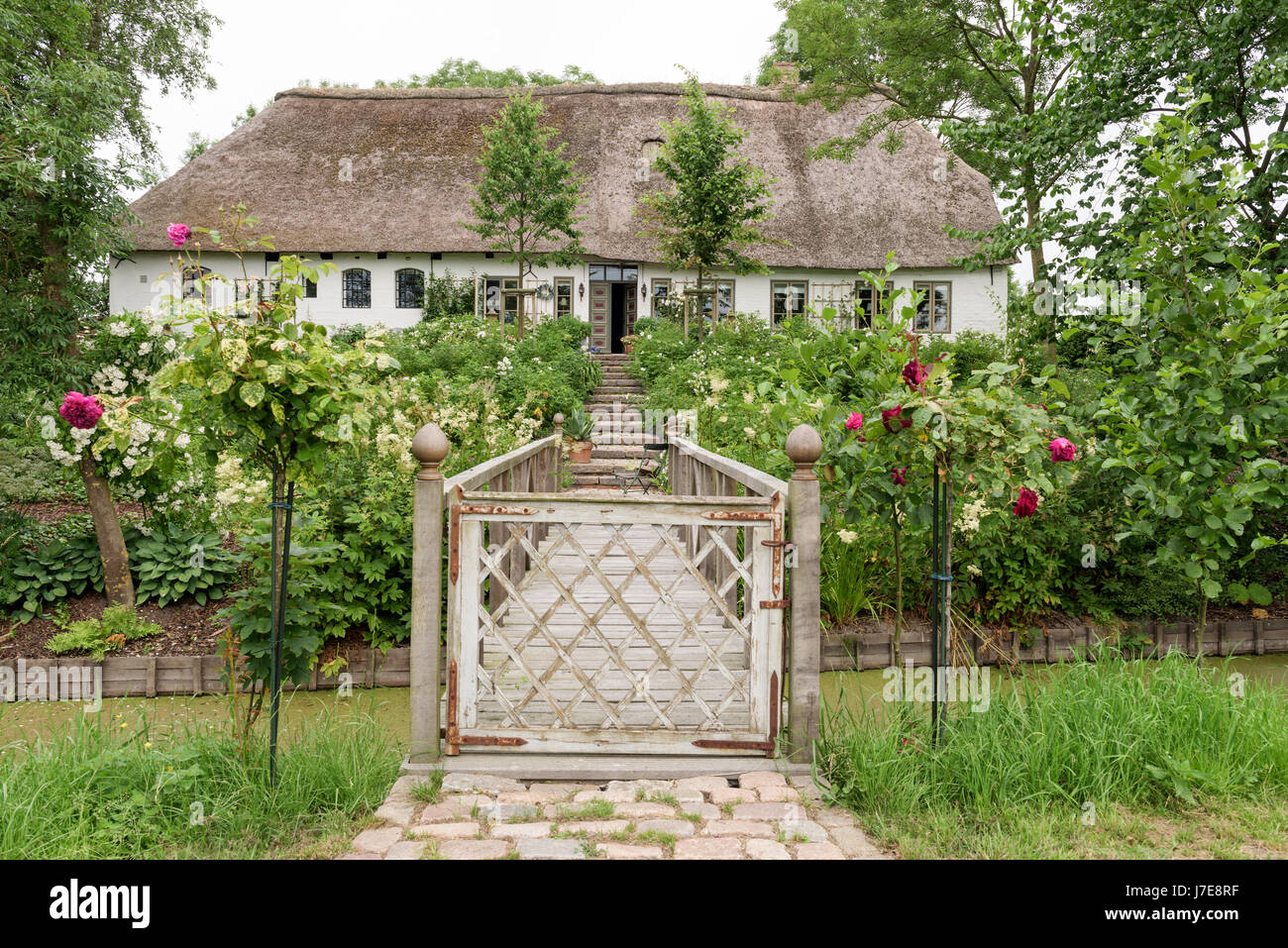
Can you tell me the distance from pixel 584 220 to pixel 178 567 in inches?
792

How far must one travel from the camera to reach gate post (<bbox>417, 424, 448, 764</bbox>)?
3.82m

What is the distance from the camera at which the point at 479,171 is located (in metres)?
26.6

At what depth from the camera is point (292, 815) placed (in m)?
3.40

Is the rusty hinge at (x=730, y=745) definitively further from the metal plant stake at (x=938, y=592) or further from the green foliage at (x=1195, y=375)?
the green foliage at (x=1195, y=375)

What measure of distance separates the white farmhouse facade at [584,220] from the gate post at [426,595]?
69.3 ft

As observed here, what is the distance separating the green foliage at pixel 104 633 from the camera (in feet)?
21.6

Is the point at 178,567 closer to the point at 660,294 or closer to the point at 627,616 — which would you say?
the point at 627,616

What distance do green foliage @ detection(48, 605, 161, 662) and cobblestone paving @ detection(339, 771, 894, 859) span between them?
4212 mm

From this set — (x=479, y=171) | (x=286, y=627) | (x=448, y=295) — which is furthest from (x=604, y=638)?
(x=479, y=171)

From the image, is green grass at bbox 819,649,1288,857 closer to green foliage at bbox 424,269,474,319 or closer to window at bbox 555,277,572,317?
green foliage at bbox 424,269,474,319

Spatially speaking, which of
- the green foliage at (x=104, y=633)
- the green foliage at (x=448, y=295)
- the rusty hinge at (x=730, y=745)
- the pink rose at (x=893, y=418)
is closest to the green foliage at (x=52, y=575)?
the green foliage at (x=104, y=633)

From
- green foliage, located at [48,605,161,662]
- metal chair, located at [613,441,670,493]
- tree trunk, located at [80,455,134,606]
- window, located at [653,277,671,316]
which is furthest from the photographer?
window, located at [653,277,671,316]

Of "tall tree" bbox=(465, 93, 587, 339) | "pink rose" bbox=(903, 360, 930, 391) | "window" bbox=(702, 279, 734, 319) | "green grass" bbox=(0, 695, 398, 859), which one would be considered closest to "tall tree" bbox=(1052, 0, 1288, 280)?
"pink rose" bbox=(903, 360, 930, 391)

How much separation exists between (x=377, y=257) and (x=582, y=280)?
624 centimetres
